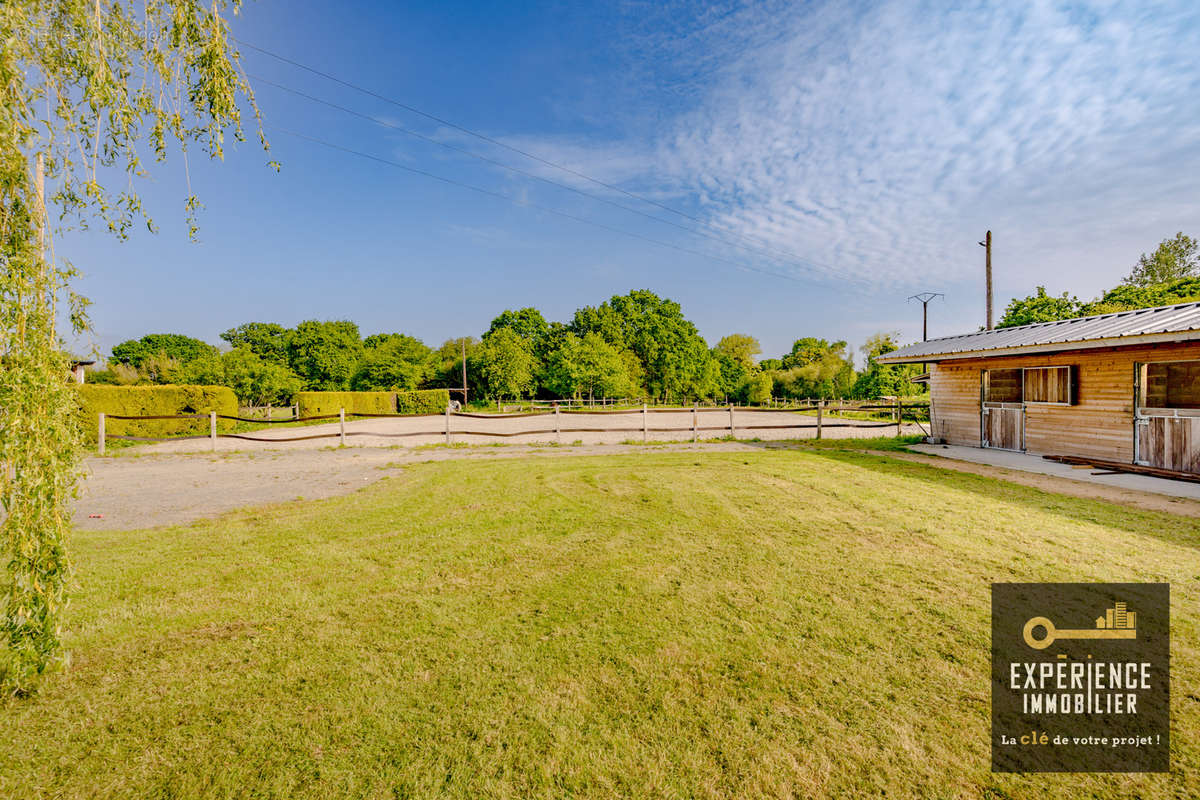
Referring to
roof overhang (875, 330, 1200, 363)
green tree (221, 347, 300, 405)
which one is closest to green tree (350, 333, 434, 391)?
green tree (221, 347, 300, 405)

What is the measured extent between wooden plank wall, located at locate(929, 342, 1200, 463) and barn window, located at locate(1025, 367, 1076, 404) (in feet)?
0.48

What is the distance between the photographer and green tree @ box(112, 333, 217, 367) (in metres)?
68.2

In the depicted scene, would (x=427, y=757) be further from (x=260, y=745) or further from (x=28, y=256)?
(x=28, y=256)

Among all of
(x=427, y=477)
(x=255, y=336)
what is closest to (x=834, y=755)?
(x=427, y=477)

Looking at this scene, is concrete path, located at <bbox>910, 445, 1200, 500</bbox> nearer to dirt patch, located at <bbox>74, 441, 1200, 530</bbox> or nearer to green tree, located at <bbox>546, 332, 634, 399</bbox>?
dirt patch, located at <bbox>74, 441, 1200, 530</bbox>

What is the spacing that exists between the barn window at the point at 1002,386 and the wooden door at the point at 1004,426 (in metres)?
0.22

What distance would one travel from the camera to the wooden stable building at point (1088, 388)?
917cm

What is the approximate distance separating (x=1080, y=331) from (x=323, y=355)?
65656mm

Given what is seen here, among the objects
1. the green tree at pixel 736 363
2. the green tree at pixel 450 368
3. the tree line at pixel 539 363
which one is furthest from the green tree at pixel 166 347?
the green tree at pixel 736 363

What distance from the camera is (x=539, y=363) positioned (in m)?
57.7

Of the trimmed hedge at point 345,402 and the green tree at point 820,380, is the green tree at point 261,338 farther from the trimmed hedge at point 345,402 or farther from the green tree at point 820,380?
the green tree at point 820,380

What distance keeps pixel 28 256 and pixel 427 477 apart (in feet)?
23.3

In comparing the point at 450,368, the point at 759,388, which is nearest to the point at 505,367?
the point at 450,368

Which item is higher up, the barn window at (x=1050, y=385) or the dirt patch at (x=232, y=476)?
the barn window at (x=1050, y=385)
